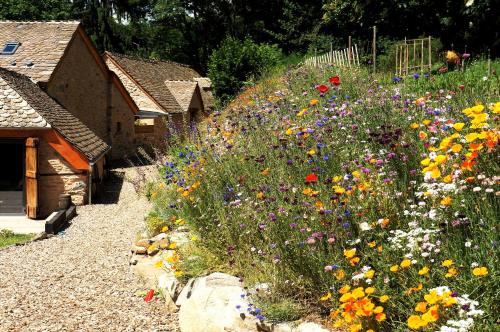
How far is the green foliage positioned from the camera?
1019 inches

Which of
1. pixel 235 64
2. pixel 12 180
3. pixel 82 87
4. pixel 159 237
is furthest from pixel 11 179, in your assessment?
pixel 235 64

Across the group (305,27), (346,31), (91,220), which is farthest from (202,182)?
(305,27)

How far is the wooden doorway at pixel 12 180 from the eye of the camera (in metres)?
15.9

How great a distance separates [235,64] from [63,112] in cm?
1018

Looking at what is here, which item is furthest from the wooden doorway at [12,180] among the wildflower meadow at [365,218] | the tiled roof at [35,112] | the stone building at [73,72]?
the wildflower meadow at [365,218]

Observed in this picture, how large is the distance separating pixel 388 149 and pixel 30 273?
20.1 ft

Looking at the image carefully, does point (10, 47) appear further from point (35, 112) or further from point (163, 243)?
point (163, 243)

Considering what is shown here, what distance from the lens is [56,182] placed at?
15727mm

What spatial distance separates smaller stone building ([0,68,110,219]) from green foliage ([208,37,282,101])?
11129 millimetres

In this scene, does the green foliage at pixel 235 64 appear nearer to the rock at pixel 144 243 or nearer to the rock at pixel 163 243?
the rock at pixel 144 243

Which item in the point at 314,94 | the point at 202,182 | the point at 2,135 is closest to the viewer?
the point at 202,182

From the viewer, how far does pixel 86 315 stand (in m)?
6.60

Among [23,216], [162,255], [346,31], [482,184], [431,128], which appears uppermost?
[346,31]

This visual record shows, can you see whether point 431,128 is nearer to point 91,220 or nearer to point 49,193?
point 91,220
